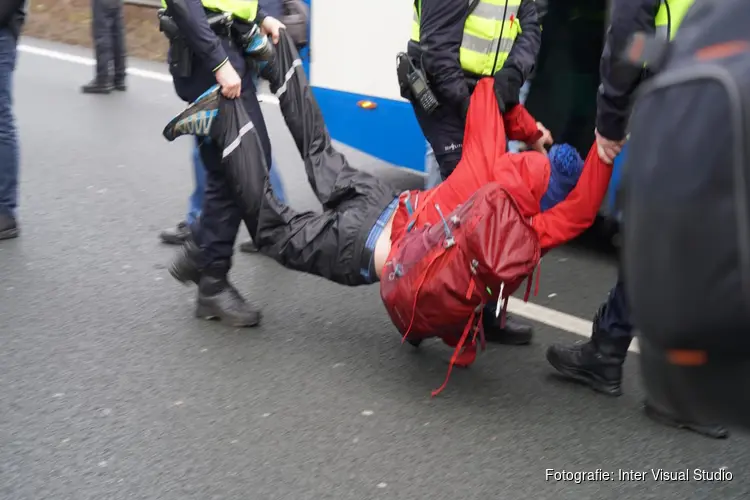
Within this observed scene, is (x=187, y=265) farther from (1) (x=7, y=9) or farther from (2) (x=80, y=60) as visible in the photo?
(2) (x=80, y=60)

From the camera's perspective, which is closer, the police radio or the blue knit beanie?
the blue knit beanie

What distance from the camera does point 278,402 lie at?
3416 millimetres

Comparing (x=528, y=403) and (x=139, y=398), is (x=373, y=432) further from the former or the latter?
(x=139, y=398)

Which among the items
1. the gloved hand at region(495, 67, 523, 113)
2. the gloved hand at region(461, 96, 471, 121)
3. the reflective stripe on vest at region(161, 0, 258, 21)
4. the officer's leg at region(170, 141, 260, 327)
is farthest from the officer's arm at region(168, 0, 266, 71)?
the gloved hand at region(495, 67, 523, 113)

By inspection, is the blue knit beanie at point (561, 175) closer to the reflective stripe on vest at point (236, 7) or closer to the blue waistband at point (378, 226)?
the blue waistband at point (378, 226)

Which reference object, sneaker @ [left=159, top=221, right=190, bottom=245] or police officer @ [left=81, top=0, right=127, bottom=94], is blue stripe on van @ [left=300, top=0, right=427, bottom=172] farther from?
police officer @ [left=81, top=0, right=127, bottom=94]

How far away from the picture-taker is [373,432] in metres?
3.22

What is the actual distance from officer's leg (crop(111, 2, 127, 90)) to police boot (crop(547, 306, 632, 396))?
21.7 ft

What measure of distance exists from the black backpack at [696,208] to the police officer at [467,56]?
91.0 inches

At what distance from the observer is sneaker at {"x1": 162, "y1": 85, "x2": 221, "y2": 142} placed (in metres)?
3.74

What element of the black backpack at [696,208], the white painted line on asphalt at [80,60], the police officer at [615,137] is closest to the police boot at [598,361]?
the police officer at [615,137]

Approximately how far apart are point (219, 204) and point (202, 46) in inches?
26.7

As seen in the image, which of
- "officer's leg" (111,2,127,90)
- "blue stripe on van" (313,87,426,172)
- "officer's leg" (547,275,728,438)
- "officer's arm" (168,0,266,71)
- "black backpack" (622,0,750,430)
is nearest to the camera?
"black backpack" (622,0,750,430)

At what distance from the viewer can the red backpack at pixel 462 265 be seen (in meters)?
3.09
